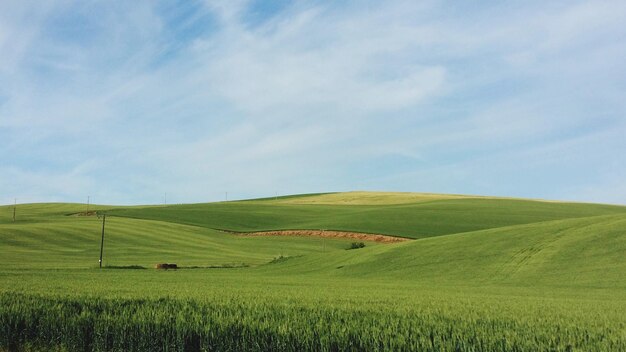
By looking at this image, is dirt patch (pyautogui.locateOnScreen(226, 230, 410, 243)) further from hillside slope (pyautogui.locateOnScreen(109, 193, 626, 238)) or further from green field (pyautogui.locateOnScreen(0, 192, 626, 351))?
green field (pyautogui.locateOnScreen(0, 192, 626, 351))

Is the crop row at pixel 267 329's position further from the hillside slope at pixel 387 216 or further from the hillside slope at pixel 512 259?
the hillside slope at pixel 387 216

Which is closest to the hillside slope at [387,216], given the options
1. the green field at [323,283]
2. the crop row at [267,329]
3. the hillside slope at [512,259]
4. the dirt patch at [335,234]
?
the green field at [323,283]

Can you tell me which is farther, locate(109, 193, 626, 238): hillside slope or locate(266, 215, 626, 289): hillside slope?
locate(109, 193, 626, 238): hillside slope

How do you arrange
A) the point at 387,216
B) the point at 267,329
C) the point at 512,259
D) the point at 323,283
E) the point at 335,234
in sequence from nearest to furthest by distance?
1. the point at 267,329
2. the point at 323,283
3. the point at 512,259
4. the point at 335,234
5. the point at 387,216

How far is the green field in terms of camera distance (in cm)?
1110

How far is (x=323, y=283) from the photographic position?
35.2 metres

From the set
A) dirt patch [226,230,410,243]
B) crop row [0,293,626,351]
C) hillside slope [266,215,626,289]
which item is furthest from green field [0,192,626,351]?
dirt patch [226,230,410,243]

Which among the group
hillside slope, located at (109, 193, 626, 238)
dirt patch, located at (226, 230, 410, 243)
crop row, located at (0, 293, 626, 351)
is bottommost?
dirt patch, located at (226, 230, 410, 243)

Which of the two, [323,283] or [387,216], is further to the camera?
[387,216]

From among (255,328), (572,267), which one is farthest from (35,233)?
(255,328)

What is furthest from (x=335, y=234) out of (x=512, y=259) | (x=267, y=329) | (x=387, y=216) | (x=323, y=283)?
(x=267, y=329)

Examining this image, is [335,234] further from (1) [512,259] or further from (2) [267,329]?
(2) [267,329]

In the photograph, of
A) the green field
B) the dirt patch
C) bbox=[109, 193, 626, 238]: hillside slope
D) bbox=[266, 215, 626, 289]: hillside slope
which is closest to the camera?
the green field

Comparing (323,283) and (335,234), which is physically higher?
(335,234)
